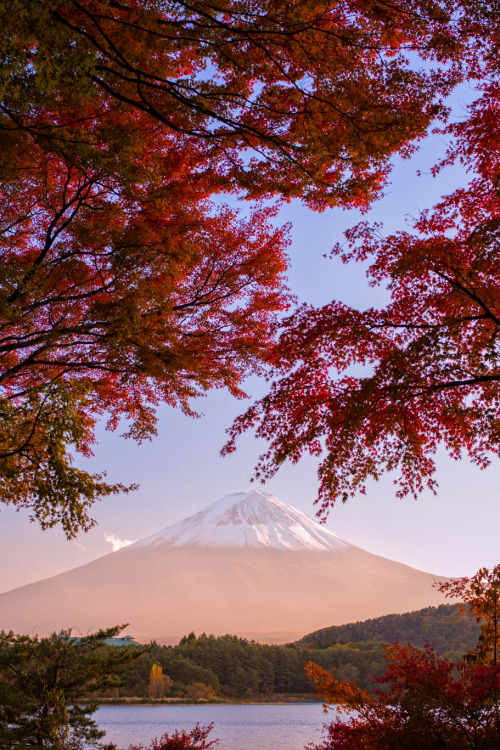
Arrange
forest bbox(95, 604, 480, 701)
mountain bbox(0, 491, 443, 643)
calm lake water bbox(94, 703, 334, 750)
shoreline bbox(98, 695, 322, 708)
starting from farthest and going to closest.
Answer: mountain bbox(0, 491, 443, 643) → forest bbox(95, 604, 480, 701) → shoreline bbox(98, 695, 322, 708) → calm lake water bbox(94, 703, 334, 750)

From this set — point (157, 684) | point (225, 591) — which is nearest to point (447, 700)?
point (157, 684)

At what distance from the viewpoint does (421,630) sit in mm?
46438

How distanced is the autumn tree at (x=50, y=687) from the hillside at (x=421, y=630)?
30.6 meters

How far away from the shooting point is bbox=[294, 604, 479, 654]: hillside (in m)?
38.4

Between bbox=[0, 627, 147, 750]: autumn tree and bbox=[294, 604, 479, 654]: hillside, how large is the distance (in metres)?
30.6

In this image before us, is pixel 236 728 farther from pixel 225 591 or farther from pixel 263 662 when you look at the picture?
pixel 225 591

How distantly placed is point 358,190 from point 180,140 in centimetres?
249

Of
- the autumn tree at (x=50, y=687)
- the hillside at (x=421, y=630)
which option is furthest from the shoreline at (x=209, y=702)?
the autumn tree at (x=50, y=687)

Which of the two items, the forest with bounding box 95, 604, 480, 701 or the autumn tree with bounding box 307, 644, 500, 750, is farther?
the forest with bounding box 95, 604, 480, 701

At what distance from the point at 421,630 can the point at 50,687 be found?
156ft

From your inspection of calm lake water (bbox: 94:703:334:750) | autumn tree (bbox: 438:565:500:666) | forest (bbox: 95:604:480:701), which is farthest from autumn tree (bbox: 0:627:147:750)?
forest (bbox: 95:604:480:701)

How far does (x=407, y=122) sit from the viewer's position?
16.4ft

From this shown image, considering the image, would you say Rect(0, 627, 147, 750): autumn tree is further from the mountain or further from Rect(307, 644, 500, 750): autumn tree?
the mountain

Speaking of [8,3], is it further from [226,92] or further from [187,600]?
[187,600]
